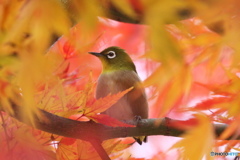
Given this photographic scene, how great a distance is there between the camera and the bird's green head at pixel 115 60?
643 mm

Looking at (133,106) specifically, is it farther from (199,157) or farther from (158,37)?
(158,37)

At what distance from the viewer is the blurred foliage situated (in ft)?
0.75

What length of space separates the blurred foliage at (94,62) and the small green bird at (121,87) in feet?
0.16

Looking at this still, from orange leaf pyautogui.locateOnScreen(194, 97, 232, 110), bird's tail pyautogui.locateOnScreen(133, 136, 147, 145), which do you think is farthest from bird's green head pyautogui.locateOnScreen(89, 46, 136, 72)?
orange leaf pyautogui.locateOnScreen(194, 97, 232, 110)

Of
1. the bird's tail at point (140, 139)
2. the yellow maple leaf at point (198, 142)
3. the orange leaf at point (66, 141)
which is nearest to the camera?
the yellow maple leaf at point (198, 142)

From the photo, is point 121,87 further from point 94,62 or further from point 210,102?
point 210,102

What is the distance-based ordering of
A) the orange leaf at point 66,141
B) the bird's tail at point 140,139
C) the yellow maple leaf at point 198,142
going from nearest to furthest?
the yellow maple leaf at point 198,142, the orange leaf at point 66,141, the bird's tail at point 140,139

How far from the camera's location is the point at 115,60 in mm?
667

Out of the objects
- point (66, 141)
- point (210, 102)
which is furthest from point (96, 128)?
point (210, 102)

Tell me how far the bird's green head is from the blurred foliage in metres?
0.05

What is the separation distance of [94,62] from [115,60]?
0.07m

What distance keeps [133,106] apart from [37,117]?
0.91ft

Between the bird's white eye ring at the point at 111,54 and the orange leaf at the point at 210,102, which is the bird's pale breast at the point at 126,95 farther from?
the orange leaf at the point at 210,102

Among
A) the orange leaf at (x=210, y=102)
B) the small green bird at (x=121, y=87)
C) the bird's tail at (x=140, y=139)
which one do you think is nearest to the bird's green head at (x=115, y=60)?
the small green bird at (x=121, y=87)
